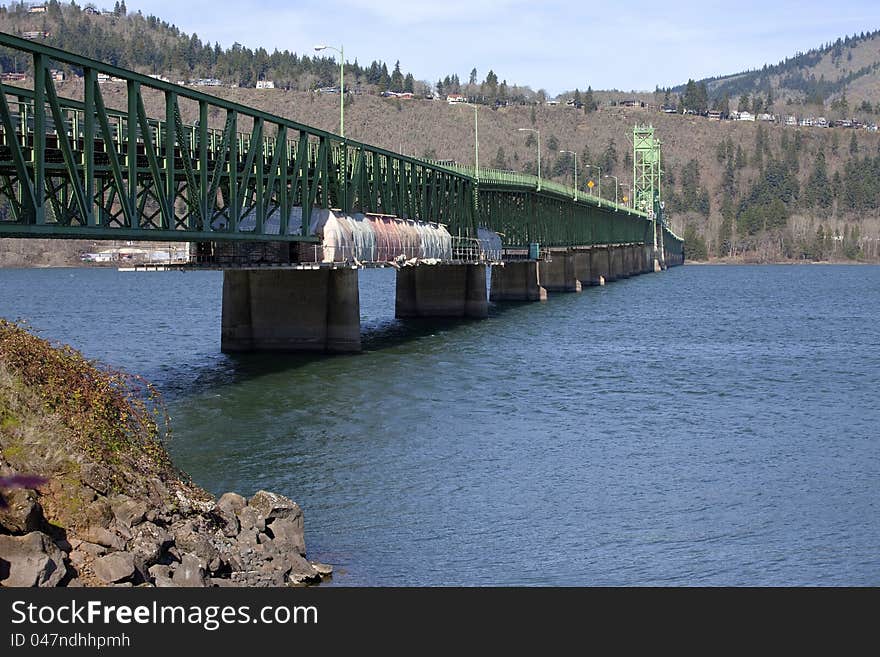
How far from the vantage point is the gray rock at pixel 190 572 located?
21828 mm

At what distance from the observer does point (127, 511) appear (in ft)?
75.0

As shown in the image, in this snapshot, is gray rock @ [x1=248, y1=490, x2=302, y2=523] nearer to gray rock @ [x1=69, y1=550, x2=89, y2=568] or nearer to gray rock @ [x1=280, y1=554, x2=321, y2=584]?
gray rock @ [x1=280, y1=554, x2=321, y2=584]

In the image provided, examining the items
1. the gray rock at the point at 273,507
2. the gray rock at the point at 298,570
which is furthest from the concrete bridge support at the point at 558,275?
the gray rock at the point at 298,570

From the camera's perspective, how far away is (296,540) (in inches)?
1024

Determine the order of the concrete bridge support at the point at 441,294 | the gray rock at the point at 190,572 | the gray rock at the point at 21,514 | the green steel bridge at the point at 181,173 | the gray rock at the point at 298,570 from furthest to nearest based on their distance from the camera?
1. the concrete bridge support at the point at 441,294
2. the green steel bridge at the point at 181,173
3. the gray rock at the point at 298,570
4. the gray rock at the point at 190,572
5. the gray rock at the point at 21,514

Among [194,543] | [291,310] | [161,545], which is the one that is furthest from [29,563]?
[291,310]

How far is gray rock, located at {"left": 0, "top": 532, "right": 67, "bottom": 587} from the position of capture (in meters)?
20.0

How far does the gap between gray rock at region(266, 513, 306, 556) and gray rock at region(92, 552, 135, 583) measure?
4507 millimetres

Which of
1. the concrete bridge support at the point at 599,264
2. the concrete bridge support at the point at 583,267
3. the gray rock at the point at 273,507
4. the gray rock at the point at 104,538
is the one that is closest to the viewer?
the gray rock at the point at 104,538

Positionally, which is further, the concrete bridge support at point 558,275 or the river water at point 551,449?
the concrete bridge support at point 558,275

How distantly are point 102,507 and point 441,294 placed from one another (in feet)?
277

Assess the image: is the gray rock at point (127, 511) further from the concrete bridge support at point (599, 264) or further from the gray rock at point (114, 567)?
the concrete bridge support at point (599, 264)

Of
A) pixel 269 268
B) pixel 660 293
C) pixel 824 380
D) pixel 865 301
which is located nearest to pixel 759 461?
pixel 824 380

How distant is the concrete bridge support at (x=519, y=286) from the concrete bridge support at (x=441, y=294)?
97.7 ft
